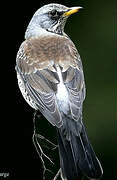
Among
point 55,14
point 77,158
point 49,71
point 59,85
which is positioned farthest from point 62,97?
point 55,14

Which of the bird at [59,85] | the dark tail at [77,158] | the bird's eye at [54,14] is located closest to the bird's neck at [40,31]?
the bird at [59,85]

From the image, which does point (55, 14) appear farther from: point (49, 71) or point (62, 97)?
point (62, 97)

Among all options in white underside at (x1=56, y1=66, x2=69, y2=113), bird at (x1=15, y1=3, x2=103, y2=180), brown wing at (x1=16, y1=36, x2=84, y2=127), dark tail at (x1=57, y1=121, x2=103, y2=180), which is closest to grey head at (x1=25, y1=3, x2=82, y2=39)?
bird at (x1=15, y1=3, x2=103, y2=180)

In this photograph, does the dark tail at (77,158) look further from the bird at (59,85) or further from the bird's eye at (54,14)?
the bird's eye at (54,14)

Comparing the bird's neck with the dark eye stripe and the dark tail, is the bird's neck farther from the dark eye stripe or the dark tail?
the dark tail

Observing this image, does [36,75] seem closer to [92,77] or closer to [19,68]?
[19,68]

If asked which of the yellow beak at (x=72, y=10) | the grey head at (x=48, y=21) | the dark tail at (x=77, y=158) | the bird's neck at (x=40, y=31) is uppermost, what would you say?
the yellow beak at (x=72, y=10)

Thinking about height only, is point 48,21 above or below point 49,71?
above
